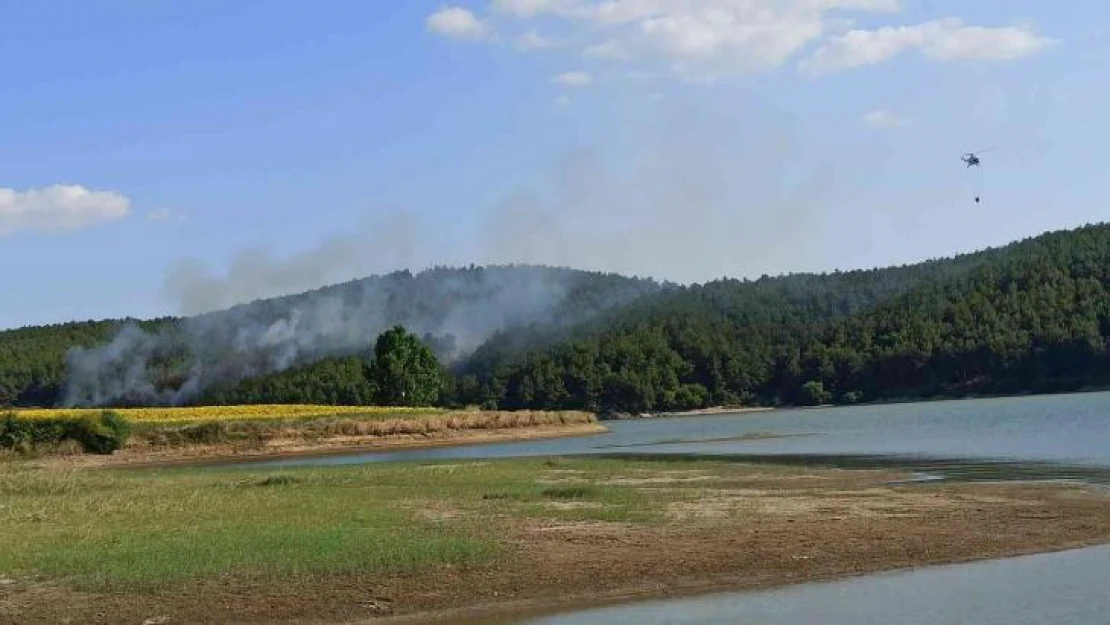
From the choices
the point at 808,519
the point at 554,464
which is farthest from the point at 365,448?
the point at 808,519

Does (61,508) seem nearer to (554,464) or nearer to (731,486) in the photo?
(731,486)

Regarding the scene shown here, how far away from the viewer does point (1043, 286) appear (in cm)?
19550

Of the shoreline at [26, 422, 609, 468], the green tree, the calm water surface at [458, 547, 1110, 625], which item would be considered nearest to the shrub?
the shoreline at [26, 422, 609, 468]

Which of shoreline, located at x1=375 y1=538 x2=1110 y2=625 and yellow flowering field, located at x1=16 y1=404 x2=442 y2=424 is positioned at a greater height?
yellow flowering field, located at x1=16 y1=404 x2=442 y2=424

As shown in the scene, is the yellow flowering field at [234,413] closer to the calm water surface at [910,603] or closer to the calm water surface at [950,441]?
the calm water surface at [950,441]

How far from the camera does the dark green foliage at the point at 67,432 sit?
81700 mm

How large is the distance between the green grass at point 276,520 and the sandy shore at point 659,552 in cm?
40

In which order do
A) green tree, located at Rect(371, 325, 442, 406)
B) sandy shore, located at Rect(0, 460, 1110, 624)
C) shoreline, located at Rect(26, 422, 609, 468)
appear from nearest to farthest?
sandy shore, located at Rect(0, 460, 1110, 624), shoreline, located at Rect(26, 422, 609, 468), green tree, located at Rect(371, 325, 442, 406)

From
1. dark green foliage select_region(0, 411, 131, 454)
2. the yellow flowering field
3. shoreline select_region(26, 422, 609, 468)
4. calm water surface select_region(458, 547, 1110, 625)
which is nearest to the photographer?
calm water surface select_region(458, 547, 1110, 625)

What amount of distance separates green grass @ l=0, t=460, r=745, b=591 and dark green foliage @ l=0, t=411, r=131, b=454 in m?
37.1

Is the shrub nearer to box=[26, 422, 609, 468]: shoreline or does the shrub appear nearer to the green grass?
box=[26, 422, 609, 468]: shoreline

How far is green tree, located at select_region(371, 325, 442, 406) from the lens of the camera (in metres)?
143

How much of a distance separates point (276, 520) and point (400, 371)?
374 ft

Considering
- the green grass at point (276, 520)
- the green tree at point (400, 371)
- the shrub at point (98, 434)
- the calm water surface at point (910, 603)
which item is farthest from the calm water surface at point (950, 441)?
the green tree at point (400, 371)
